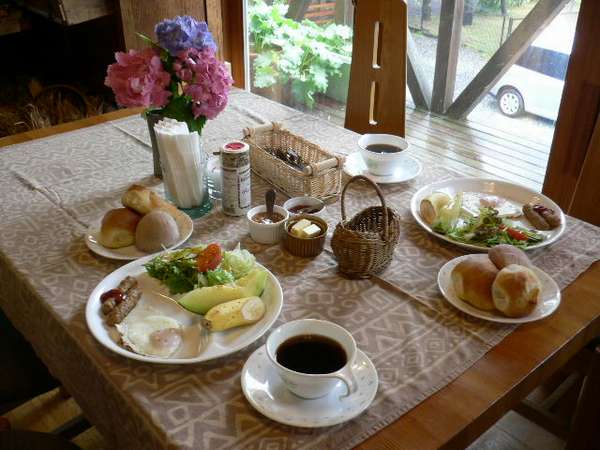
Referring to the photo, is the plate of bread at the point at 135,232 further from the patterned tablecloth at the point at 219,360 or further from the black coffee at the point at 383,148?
the black coffee at the point at 383,148

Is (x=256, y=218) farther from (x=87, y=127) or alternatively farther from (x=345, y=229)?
(x=87, y=127)

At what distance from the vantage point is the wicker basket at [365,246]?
1.10 m

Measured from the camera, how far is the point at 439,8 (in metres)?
2.59

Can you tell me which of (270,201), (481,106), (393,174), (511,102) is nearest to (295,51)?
(481,106)

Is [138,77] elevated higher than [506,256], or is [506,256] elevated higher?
[138,77]

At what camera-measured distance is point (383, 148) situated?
153 cm

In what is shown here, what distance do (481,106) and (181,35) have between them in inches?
69.6

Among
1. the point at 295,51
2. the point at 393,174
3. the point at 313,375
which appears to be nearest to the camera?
the point at 313,375

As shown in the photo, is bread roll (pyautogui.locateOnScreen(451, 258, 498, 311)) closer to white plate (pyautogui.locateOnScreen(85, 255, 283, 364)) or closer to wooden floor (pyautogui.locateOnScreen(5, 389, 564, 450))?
white plate (pyautogui.locateOnScreen(85, 255, 283, 364))

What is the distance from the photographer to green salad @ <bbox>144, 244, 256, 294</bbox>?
1063 millimetres

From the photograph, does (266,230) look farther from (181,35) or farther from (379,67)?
(379,67)

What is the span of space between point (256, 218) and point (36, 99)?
83.3 inches

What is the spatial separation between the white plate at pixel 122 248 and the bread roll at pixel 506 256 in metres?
0.63

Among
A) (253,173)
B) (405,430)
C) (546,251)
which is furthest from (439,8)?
(405,430)
